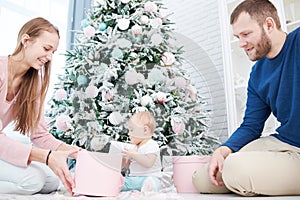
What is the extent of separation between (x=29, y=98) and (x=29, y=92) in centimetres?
2

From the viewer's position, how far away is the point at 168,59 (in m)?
1.52

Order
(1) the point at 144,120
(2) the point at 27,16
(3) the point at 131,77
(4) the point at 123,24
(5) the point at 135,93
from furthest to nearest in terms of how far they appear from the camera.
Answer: (2) the point at 27,16, (4) the point at 123,24, (3) the point at 131,77, (5) the point at 135,93, (1) the point at 144,120

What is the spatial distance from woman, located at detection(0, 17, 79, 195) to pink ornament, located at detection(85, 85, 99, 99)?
197 mm

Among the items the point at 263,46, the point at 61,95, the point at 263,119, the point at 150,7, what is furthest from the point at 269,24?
the point at 61,95

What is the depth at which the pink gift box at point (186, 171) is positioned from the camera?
122 centimetres

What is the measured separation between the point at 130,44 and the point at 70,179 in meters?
0.67

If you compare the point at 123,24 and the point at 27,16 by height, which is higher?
the point at 27,16

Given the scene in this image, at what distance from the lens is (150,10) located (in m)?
1.77

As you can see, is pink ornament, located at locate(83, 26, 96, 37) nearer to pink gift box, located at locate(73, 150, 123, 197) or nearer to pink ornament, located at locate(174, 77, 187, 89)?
pink ornament, located at locate(174, 77, 187, 89)

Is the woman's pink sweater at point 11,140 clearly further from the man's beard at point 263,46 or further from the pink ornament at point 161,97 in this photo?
the man's beard at point 263,46

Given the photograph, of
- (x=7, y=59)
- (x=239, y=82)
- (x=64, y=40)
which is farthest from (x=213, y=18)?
(x=7, y=59)

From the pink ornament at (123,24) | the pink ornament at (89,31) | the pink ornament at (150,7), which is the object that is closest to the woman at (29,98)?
the pink ornament at (123,24)

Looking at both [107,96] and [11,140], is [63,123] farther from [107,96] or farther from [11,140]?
[11,140]

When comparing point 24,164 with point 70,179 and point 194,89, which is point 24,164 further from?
point 194,89
